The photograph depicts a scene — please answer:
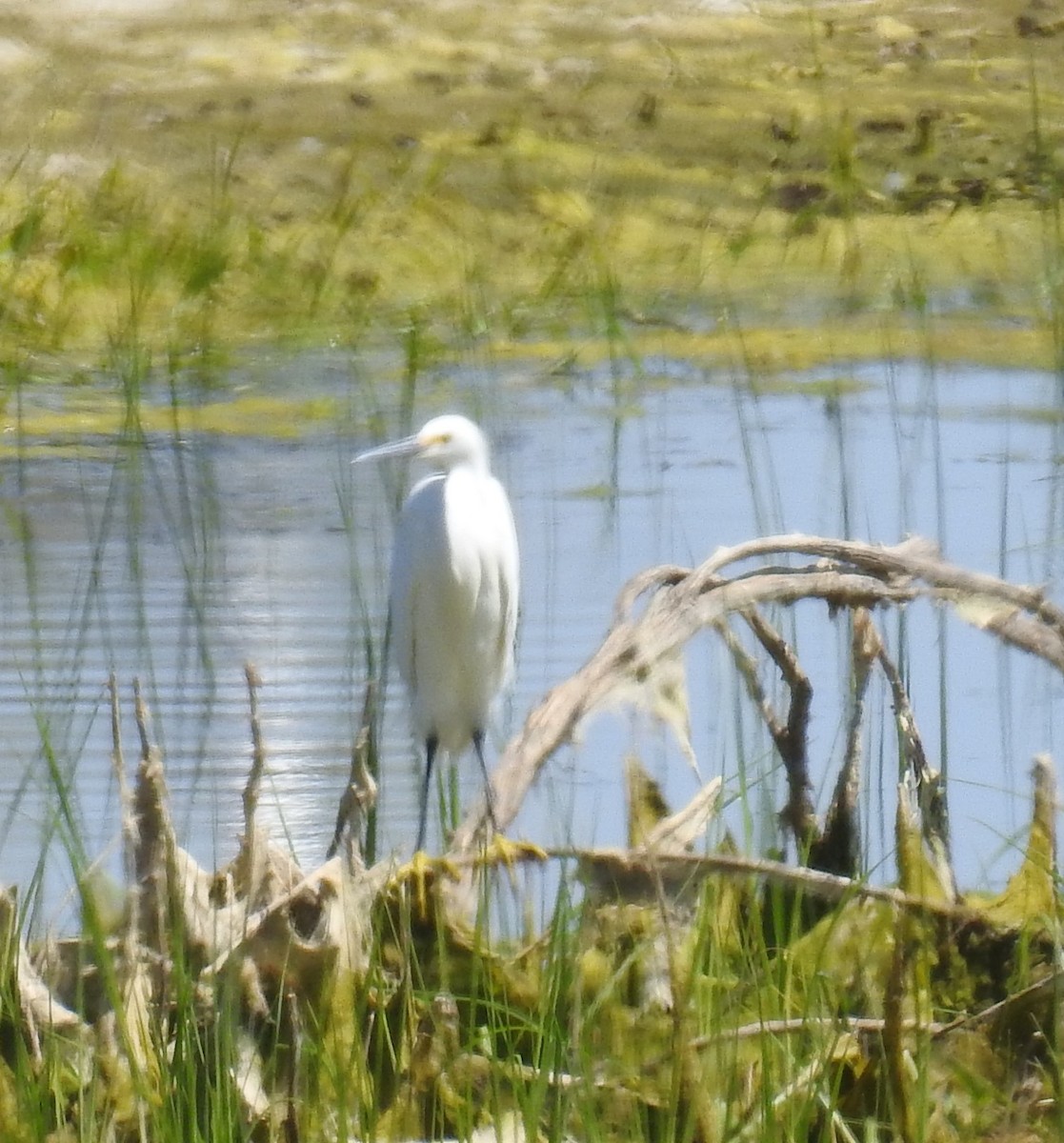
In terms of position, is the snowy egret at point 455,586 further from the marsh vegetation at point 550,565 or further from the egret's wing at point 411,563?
the marsh vegetation at point 550,565

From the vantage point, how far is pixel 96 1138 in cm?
133

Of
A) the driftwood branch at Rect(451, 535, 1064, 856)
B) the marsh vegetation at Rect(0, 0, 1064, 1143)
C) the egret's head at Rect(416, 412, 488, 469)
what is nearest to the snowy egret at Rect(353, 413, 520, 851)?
the egret's head at Rect(416, 412, 488, 469)

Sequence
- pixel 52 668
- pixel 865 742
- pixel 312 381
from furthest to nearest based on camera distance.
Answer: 1. pixel 312 381
2. pixel 52 668
3. pixel 865 742

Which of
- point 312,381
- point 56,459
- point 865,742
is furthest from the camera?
point 312,381

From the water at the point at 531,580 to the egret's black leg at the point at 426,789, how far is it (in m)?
0.06

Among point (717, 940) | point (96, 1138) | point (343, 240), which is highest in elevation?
point (343, 240)

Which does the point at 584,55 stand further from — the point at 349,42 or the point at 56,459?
the point at 56,459

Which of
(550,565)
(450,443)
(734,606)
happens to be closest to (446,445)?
(450,443)

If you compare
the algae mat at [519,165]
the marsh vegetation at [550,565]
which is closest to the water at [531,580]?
the marsh vegetation at [550,565]

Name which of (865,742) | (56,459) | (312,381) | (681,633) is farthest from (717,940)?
(312,381)

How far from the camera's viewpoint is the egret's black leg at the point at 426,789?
1996mm

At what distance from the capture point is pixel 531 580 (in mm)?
3285

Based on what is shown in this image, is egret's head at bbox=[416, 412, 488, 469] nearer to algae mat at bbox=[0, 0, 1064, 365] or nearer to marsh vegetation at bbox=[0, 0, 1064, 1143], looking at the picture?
marsh vegetation at bbox=[0, 0, 1064, 1143]

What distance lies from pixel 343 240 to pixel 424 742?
274cm
